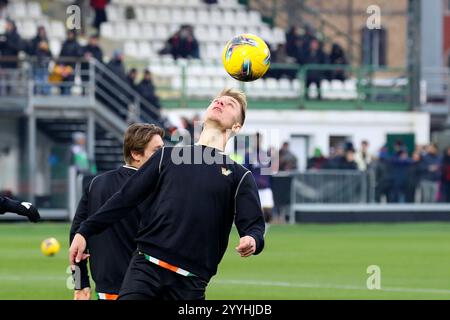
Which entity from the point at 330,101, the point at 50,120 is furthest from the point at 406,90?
the point at 50,120

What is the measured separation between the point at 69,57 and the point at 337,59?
1129cm

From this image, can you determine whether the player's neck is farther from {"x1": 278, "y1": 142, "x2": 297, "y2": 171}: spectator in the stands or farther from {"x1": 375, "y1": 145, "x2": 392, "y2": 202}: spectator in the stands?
{"x1": 375, "y1": 145, "x2": 392, "y2": 202}: spectator in the stands

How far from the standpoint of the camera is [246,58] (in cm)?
1055

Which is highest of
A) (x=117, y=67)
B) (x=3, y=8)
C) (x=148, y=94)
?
(x=3, y=8)

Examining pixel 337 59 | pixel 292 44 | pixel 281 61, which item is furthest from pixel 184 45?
pixel 337 59

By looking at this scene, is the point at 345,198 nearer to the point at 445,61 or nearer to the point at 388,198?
the point at 388,198

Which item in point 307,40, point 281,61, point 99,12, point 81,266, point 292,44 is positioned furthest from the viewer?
point 281,61

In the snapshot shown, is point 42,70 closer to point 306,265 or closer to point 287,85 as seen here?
point 287,85

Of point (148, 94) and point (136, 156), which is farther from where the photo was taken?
point (148, 94)

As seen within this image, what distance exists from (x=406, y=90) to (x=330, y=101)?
→ 2.75 meters

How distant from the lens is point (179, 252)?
26.2 ft

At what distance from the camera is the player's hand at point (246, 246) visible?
7.84 metres

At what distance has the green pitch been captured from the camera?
53.3 feet

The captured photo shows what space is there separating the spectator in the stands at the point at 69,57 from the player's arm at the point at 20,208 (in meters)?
23.3
